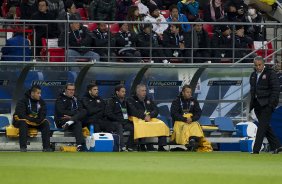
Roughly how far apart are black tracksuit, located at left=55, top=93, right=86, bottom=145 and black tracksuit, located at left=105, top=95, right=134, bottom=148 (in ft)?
2.48

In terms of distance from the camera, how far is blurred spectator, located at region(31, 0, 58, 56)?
97.7 feet

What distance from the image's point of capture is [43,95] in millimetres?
28719

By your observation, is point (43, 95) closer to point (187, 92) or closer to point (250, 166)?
point (187, 92)

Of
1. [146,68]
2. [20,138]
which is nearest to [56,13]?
[146,68]

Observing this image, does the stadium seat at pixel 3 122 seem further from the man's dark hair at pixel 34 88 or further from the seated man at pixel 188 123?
the seated man at pixel 188 123

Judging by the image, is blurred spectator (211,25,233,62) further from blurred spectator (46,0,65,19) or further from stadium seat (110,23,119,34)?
blurred spectator (46,0,65,19)

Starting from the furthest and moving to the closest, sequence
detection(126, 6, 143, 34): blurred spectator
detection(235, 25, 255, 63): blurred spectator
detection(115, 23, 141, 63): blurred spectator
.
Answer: detection(235, 25, 255, 63): blurred spectator < detection(126, 6, 143, 34): blurred spectator < detection(115, 23, 141, 63): blurred spectator

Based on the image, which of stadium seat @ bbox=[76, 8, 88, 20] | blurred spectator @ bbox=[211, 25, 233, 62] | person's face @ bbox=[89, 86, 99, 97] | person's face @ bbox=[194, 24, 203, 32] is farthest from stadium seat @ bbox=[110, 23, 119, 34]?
person's face @ bbox=[89, 86, 99, 97]

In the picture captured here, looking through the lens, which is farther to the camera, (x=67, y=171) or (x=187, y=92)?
(x=187, y=92)

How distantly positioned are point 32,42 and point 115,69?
2.65m

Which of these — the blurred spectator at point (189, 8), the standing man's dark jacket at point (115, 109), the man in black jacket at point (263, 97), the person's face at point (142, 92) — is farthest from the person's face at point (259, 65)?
the blurred spectator at point (189, 8)

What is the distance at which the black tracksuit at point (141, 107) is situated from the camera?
28141mm

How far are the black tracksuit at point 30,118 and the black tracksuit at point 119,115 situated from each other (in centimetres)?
175

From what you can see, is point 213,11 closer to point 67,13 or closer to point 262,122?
point 67,13
